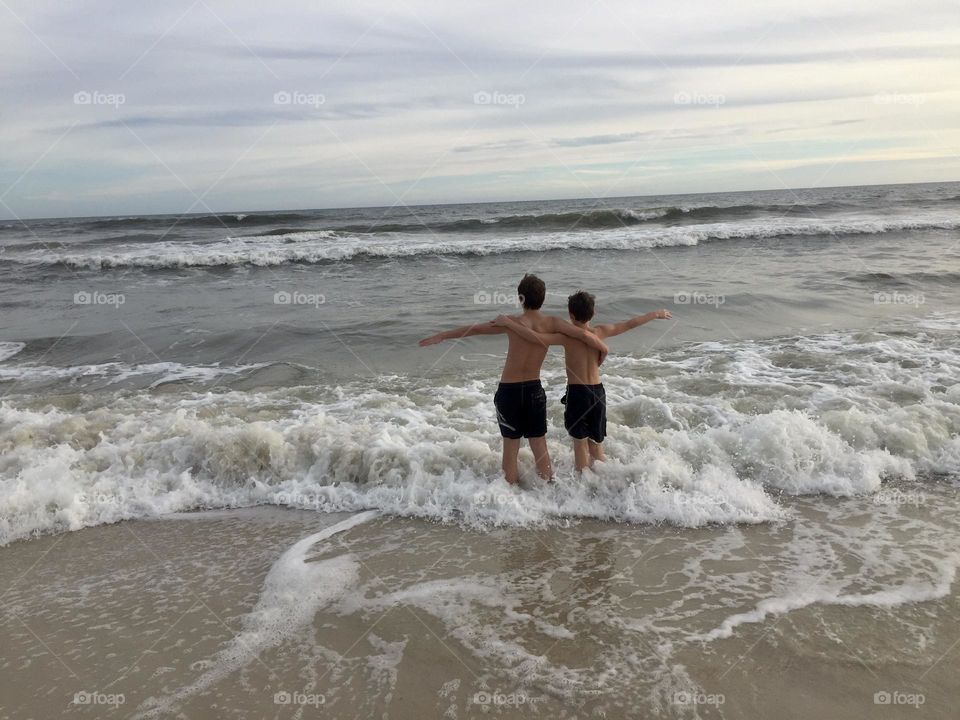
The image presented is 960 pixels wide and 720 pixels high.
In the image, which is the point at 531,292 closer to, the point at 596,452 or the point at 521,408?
the point at 521,408

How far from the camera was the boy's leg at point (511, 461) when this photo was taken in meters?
4.96

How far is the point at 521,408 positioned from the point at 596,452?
0.82 m

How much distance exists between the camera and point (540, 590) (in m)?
3.69

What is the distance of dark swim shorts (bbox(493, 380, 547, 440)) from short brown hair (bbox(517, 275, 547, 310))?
60 cm

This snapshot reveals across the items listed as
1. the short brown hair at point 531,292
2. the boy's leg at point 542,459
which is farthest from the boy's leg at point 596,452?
the short brown hair at point 531,292

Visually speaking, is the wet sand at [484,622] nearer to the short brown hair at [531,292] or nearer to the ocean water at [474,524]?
the ocean water at [474,524]

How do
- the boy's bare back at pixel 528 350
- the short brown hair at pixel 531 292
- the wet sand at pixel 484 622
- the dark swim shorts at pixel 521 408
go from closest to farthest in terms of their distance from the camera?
the wet sand at pixel 484 622
the short brown hair at pixel 531 292
the boy's bare back at pixel 528 350
the dark swim shorts at pixel 521 408

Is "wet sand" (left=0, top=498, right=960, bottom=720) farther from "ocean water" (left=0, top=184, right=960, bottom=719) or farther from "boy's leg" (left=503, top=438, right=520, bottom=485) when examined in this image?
"boy's leg" (left=503, top=438, right=520, bottom=485)

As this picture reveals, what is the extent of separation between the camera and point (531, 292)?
4.55 metres

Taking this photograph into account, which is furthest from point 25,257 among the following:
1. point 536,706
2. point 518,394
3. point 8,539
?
point 536,706

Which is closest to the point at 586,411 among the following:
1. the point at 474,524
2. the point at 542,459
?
the point at 542,459

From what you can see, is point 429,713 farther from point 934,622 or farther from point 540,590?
point 934,622

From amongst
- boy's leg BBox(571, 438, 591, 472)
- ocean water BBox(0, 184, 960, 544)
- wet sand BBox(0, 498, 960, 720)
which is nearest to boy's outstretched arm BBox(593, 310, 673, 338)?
boy's leg BBox(571, 438, 591, 472)

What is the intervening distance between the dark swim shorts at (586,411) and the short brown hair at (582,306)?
0.55 metres
